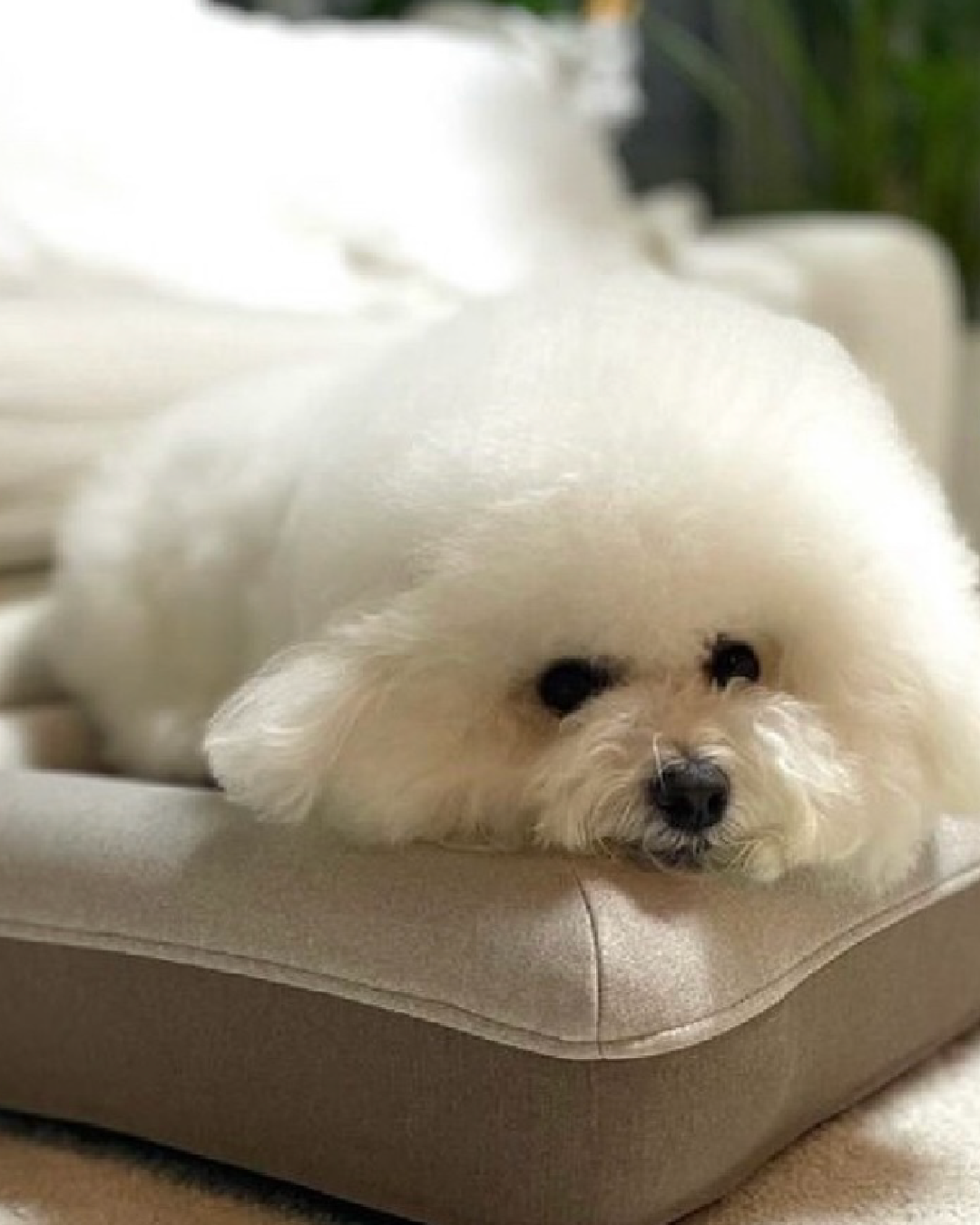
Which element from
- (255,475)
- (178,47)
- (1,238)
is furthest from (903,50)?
(255,475)

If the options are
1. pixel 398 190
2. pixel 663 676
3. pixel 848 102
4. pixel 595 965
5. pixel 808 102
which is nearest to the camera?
pixel 595 965

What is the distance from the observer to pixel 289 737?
120 centimetres

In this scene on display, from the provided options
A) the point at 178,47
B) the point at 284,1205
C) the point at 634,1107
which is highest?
the point at 178,47

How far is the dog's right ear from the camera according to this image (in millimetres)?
1204

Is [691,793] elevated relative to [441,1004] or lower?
elevated

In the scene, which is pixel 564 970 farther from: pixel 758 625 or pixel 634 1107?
pixel 758 625

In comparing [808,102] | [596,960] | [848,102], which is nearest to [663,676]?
[596,960]

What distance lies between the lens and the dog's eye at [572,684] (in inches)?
48.5

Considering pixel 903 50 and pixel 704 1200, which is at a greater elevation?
pixel 903 50

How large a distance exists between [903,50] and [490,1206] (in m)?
2.40

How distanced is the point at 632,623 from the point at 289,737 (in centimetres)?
20

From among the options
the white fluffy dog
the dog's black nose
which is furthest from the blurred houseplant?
the dog's black nose

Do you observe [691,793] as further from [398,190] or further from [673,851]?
[398,190]

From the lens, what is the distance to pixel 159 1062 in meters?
1.30
